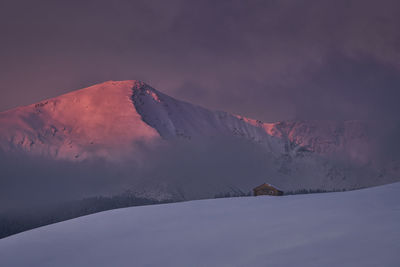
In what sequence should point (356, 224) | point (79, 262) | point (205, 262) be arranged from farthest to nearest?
point (79, 262)
point (356, 224)
point (205, 262)

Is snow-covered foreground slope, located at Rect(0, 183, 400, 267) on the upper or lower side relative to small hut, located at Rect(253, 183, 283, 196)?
Answer: lower

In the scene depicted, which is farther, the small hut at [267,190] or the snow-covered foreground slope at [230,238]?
the small hut at [267,190]

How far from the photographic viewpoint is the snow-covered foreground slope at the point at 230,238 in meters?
7.35

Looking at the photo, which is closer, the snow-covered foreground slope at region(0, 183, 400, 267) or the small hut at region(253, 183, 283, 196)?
the snow-covered foreground slope at region(0, 183, 400, 267)

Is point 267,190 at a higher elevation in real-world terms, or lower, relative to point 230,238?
higher

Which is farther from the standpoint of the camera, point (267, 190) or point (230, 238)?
point (267, 190)

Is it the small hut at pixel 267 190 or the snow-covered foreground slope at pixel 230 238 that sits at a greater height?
the small hut at pixel 267 190

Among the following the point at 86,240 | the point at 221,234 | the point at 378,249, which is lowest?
the point at 378,249

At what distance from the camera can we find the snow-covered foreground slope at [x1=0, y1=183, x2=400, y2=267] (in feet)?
24.1

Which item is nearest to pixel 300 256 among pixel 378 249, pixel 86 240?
pixel 378 249

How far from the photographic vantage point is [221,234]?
36.1 feet

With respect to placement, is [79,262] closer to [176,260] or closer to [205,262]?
[176,260]

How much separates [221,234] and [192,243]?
4.06ft

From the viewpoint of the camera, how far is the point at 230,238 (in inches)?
405
